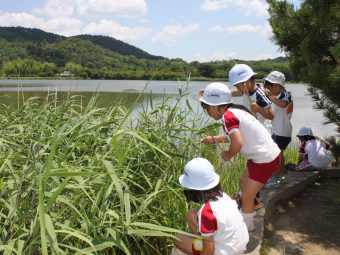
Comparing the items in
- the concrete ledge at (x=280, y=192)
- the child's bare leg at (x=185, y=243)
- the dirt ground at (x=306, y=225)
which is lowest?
the dirt ground at (x=306, y=225)

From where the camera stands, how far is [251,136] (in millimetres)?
2504

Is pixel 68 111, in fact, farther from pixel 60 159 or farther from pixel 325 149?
pixel 325 149

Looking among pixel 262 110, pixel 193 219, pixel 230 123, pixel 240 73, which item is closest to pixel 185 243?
pixel 193 219

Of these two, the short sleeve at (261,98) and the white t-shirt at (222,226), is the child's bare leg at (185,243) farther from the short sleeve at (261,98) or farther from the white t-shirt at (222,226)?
the short sleeve at (261,98)

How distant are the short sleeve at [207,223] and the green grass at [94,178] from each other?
0.73 feet

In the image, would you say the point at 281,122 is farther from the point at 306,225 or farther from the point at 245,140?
the point at 245,140

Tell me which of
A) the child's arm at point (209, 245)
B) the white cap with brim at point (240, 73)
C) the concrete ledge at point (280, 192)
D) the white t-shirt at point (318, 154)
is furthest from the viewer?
the white t-shirt at point (318, 154)

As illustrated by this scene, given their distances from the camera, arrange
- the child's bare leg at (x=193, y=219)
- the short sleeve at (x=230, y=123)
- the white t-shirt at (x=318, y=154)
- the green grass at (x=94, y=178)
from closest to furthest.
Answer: the green grass at (x=94, y=178) → the child's bare leg at (x=193, y=219) → the short sleeve at (x=230, y=123) → the white t-shirt at (x=318, y=154)

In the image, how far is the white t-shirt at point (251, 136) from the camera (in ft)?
7.84

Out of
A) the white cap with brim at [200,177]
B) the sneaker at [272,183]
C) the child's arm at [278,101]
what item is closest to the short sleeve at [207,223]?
the white cap with brim at [200,177]

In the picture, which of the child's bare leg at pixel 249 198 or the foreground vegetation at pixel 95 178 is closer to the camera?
the foreground vegetation at pixel 95 178

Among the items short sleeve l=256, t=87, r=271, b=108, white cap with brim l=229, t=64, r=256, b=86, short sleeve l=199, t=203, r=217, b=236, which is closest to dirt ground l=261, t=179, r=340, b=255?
short sleeve l=199, t=203, r=217, b=236

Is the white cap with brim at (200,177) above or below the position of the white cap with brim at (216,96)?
below

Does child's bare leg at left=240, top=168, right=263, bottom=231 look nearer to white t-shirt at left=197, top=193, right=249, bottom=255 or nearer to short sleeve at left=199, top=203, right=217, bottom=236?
white t-shirt at left=197, top=193, right=249, bottom=255
